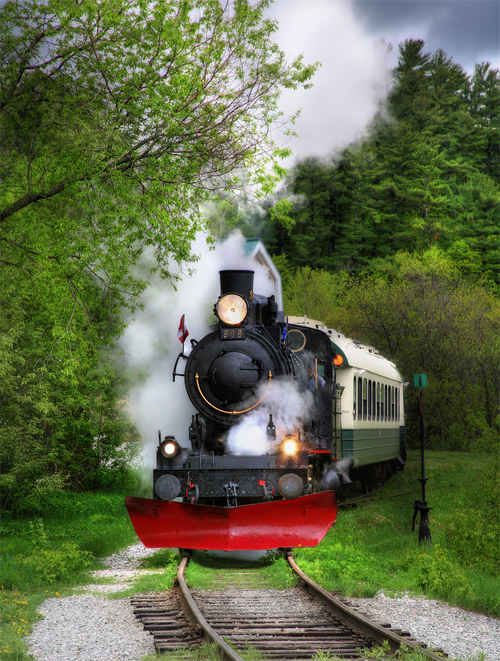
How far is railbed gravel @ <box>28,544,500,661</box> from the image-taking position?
4.95m

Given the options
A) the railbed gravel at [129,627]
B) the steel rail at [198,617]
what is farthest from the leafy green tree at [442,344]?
the steel rail at [198,617]

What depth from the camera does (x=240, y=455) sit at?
801cm

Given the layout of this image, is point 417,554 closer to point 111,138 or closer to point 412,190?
point 111,138

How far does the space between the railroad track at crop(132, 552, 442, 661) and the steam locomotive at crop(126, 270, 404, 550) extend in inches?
31.9

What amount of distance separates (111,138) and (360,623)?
6.27 metres

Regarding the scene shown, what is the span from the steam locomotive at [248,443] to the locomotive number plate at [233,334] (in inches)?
0.5

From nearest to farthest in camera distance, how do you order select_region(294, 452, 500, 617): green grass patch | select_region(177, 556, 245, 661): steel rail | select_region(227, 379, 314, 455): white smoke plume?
select_region(177, 556, 245, 661): steel rail, select_region(294, 452, 500, 617): green grass patch, select_region(227, 379, 314, 455): white smoke plume

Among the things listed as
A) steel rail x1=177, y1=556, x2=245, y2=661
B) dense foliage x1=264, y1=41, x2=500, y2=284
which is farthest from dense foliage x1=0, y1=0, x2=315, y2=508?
dense foliage x1=264, y1=41, x2=500, y2=284

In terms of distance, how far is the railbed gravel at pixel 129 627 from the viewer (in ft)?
16.3

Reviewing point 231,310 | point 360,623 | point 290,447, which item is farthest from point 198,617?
point 231,310

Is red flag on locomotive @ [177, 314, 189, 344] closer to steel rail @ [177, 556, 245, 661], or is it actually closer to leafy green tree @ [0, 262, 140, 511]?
leafy green tree @ [0, 262, 140, 511]

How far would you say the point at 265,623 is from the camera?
18.3 ft

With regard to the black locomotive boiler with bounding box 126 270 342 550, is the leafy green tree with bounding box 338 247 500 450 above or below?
above

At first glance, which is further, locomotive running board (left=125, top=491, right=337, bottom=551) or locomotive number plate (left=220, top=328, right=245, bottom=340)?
locomotive number plate (left=220, top=328, right=245, bottom=340)
